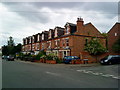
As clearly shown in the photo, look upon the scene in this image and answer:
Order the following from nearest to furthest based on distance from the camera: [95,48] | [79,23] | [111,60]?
1. [111,60]
2. [95,48]
3. [79,23]

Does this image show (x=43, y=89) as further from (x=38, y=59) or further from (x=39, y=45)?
(x=39, y=45)

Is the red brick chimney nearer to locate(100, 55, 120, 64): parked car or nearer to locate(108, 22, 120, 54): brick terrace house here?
locate(100, 55, 120, 64): parked car

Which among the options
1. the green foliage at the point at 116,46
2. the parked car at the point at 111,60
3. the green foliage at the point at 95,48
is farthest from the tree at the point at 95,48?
the green foliage at the point at 116,46

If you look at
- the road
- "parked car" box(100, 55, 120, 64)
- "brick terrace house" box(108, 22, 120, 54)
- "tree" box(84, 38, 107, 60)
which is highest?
"brick terrace house" box(108, 22, 120, 54)

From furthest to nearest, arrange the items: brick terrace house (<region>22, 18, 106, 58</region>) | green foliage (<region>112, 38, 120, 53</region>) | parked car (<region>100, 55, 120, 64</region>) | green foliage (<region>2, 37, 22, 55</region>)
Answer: green foliage (<region>2, 37, 22, 55</region>), green foliage (<region>112, 38, 120, 53</region>), brick terrace house (<region>22, 18, 106, 58</region>), parked car (<region>100, 55, 120, 64</region>)

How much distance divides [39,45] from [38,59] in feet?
39.0

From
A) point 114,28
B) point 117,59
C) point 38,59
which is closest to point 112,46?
point 114,28

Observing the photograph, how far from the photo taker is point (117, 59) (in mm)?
24938

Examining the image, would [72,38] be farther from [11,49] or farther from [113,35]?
[11,49]

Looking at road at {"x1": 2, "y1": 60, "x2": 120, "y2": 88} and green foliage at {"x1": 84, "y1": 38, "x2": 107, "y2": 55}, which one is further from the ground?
green foliage at {"x1": 84, "y1": 38, "x2": 107, "y2": 55}

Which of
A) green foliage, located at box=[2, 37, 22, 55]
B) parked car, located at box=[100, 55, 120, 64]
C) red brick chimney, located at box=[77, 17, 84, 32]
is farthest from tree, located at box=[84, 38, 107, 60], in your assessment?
green foliage, located at box=[2, 37, 22, 55]

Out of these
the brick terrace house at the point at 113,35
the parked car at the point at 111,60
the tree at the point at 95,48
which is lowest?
the parked car at the point at 111,60

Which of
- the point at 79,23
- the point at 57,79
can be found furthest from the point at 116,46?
the point at 57,79

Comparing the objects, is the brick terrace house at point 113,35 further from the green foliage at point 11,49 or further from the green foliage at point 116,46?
the green foliage at point 11,49
